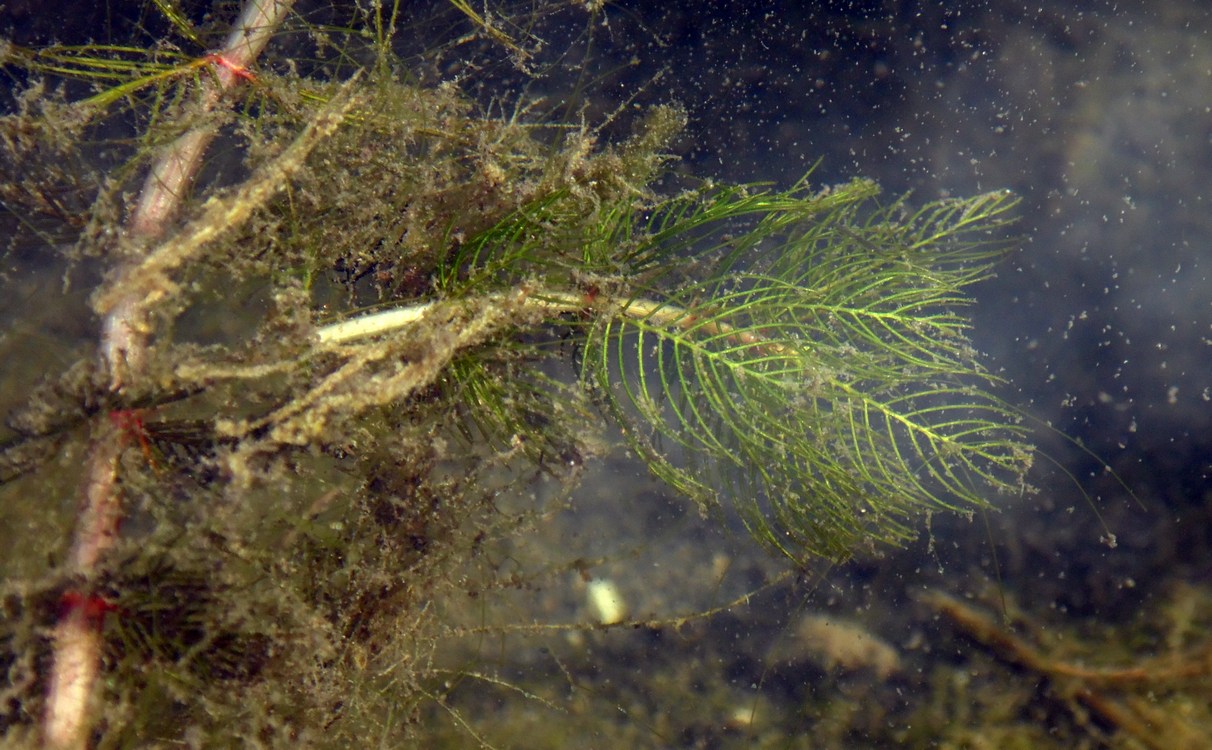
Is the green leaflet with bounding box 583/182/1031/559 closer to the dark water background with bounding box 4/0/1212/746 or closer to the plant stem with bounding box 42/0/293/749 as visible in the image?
the dark water background with bounding box 4/0/1212/746

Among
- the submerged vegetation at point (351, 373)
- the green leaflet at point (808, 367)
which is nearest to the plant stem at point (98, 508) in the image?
the submerged vegetation at point (351, 373)

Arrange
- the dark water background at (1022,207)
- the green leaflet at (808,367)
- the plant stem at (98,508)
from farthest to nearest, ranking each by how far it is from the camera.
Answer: the dark water background at (1022,207)
the green leaflet at (808,367)
the plant stem at (98,508)

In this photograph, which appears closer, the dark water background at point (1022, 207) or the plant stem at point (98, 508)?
the plant stem at point (98, 508)

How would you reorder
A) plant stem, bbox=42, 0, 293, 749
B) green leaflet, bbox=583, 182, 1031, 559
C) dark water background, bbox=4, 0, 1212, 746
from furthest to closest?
dark water background, bbox=4, 0, 1212, 746 < green leaflet, bbox=583, 182, 1031, 559 < plant stem, bbox=42, 0, 293, 749

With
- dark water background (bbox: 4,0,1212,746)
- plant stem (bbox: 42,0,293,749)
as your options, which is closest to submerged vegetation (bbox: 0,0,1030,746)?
plant stem (bbox: 42,0,293,749)

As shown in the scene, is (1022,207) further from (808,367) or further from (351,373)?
(351,373)

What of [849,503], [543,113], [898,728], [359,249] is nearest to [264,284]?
[359,249]

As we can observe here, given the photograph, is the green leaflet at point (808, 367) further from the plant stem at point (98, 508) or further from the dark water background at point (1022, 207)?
the plant stem at point (98, 508)

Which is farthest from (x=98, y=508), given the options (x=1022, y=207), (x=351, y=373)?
(x=1022, y=207)
